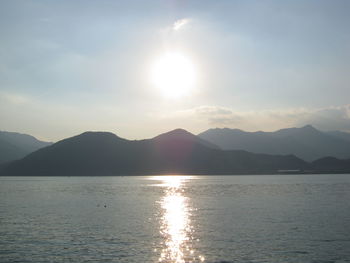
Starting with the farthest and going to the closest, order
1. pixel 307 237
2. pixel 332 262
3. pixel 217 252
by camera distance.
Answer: pixel 307 237, pixel 217 252, pixel 332 262

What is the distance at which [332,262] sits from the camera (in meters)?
43.5

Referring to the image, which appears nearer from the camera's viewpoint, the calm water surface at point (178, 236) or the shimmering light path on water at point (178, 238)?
the shimmering light path on water at point (178, 238)

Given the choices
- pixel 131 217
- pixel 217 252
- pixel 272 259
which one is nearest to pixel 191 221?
pixel 131 217

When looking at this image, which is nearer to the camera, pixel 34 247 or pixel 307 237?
A: pixel 34 247

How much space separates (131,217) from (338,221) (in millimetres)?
41685

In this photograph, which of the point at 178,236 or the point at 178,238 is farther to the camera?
the point at 178,236

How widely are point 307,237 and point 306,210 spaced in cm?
3672

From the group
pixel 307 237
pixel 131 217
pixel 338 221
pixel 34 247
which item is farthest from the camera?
pixel 131 217

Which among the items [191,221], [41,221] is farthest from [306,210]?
[41,221]

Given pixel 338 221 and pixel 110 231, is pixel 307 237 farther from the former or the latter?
pixel 110 231

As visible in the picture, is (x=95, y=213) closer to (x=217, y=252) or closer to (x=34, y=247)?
(x=34, y=247)

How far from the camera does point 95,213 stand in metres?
93.8

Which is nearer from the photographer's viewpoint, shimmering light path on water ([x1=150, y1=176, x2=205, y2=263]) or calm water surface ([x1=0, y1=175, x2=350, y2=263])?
shimmering light path on water ([x1=150, y1=176, x2=205, y2=263])

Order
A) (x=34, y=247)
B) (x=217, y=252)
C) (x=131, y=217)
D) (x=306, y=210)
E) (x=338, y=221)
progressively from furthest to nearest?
(x=306, y=210) → (x=131, y=217) → (x=338, y=221) → (x=34, y=247) → (x=217, y=252)
